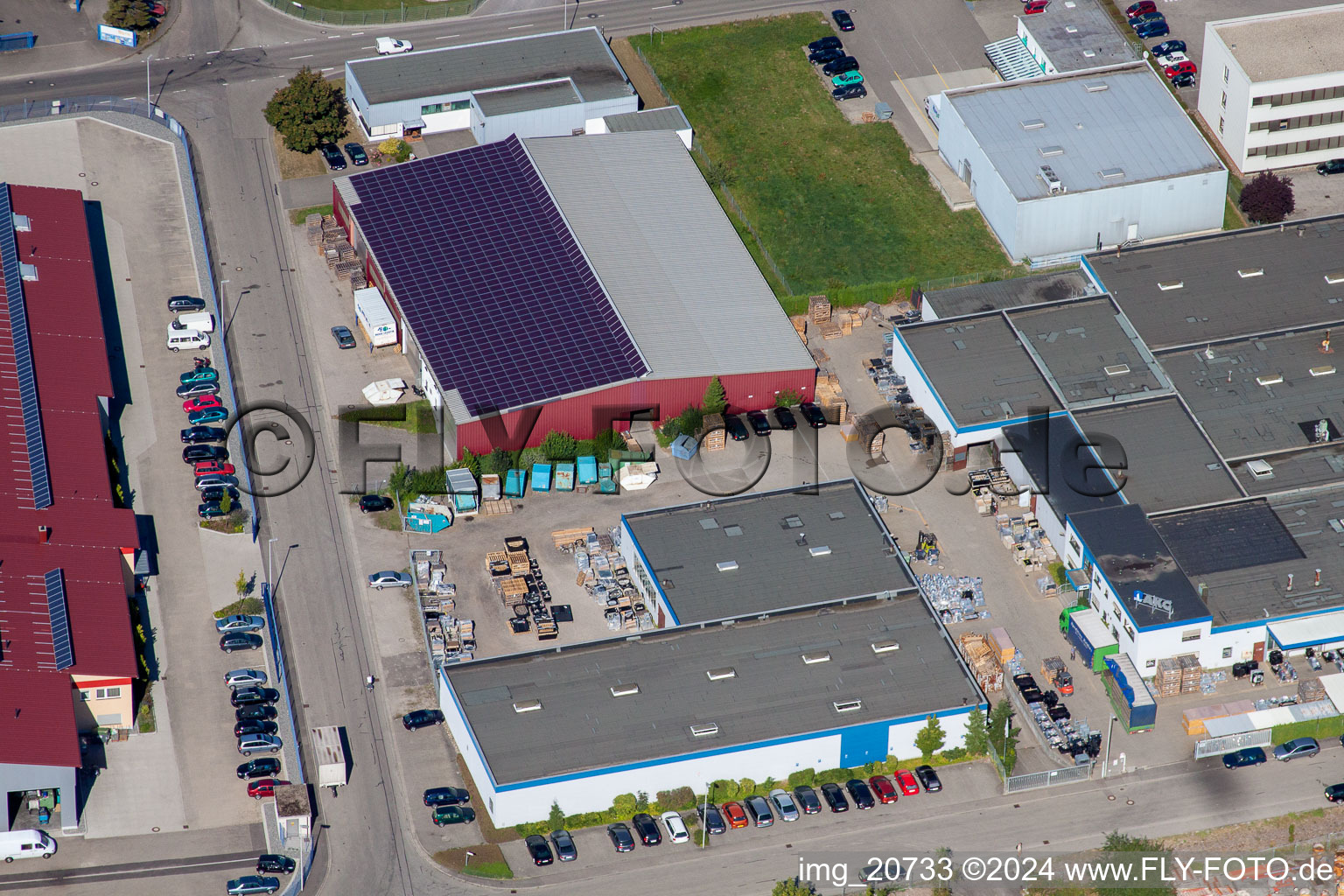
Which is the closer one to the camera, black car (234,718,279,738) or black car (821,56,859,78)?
black car (234,718,279,738)

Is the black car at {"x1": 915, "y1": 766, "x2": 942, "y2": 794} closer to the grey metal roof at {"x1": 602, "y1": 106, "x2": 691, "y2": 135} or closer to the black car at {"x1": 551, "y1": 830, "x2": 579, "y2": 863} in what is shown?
the black car at {"x1": 551, "y1": 830, "x2": 579, "y2": 863}

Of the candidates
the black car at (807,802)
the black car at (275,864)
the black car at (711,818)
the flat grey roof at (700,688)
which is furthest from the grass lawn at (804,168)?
the black car at (275,864)

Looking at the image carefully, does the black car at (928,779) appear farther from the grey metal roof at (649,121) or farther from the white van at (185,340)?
the grey metal roof at (649,121)

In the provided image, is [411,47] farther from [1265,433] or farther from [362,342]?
[1265,433]

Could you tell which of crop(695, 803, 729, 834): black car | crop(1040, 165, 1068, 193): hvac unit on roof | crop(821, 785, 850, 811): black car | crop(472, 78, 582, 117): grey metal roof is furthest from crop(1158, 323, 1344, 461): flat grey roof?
crop(472, 78, 582, 117): grey metal roof

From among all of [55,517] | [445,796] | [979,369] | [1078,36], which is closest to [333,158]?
[55,517]

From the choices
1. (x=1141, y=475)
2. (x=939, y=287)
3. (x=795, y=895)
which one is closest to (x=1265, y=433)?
(x=1141, y=475)
